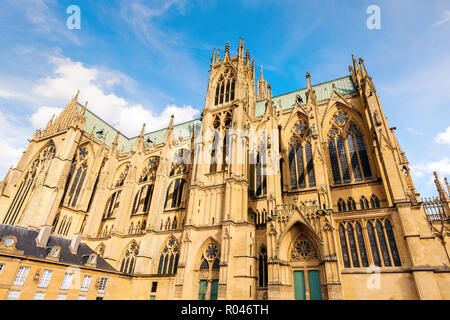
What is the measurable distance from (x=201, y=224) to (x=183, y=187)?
8.02 meters

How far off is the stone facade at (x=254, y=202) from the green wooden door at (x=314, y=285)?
73 mm

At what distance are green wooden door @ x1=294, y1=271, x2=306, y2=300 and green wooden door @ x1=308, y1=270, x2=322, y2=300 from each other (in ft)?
1.72

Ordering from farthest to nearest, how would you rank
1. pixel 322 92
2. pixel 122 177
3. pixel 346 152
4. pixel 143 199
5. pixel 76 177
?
1. pixel 122 177
2. pixel 76 177
3. pixel 143 199
4. pixel 322 92
5. pixel 346 152

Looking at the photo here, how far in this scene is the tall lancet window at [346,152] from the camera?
25.8 meters

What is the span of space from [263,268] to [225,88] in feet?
77.6

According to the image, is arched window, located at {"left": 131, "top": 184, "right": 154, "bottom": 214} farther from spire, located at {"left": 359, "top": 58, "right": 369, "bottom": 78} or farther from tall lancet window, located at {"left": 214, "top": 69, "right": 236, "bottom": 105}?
spire, located at {"left": 359, "top": 58, "right": 369, "bottom": 78}

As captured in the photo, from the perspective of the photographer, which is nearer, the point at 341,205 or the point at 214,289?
the point at 214,289

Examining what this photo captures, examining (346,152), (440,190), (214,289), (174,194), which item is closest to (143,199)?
(174,194)

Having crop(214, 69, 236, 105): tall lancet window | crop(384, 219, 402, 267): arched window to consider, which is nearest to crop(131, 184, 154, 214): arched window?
crop(214, 69, 236, 105): tall lancet window

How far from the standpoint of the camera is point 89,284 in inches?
971

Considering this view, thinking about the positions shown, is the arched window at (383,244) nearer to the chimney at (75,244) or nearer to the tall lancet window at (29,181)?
the chimney at (75,244)

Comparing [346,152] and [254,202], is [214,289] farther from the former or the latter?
[346,152]

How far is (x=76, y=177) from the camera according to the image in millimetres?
41875

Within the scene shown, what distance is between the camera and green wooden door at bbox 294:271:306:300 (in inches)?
789
